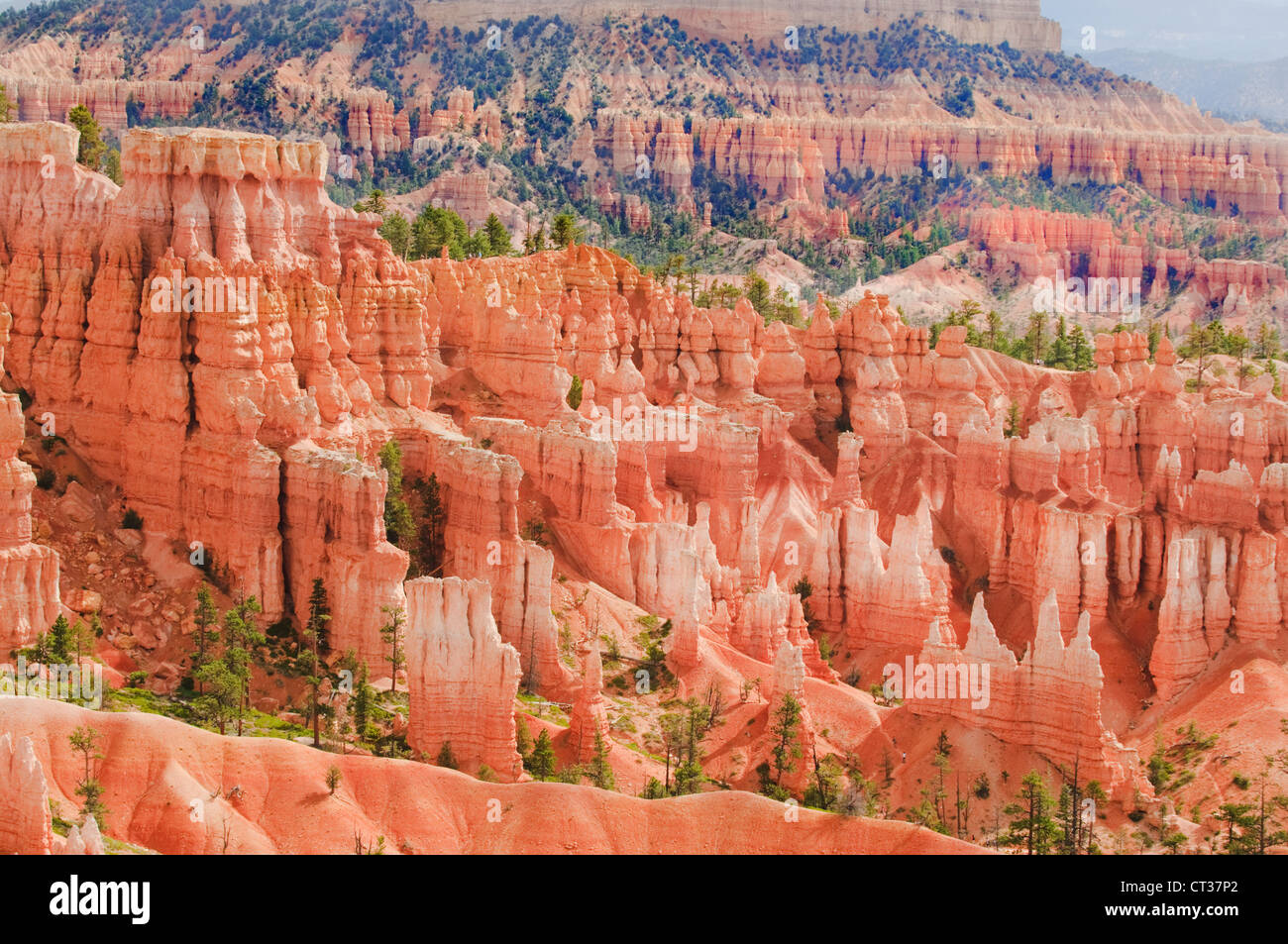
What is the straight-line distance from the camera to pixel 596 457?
72.8 metres

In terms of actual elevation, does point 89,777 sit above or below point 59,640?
below

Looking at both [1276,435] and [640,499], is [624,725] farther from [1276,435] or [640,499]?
[1276,435]

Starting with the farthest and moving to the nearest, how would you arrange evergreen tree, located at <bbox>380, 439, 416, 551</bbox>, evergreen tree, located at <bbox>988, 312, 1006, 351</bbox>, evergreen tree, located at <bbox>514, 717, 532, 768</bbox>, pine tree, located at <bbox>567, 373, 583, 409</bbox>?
evergreen tree, located at <bbox>988, 312, 1006, 351</bbox>
pine tree, located at <bbox>567, 373, 583, 409</bbox>
evergreen tree, located at <bbox>380, 439, 416, 551</bbox>
evergreen tree, located at <bbox>514, 717, 532, 768</bbox>

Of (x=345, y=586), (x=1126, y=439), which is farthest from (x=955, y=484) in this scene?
(x=345, y=586)

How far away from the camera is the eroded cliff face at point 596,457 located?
6419 cm

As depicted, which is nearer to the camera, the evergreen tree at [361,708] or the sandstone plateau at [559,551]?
the sandstone plateau at [559,551]

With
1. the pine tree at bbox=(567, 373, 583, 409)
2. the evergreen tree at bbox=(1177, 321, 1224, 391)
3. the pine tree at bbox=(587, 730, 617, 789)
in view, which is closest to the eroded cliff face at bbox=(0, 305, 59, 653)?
the pine tree at bbox=(587, 730, 617, 789)

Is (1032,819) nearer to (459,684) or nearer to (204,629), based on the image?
(459,684)

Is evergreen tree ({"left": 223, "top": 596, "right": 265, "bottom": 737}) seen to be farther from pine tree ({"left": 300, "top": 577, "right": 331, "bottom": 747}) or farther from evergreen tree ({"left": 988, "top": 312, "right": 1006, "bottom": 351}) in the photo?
evergreen tree ({"left": 988, "top": 312, "right": 1006, "bottom": 351})

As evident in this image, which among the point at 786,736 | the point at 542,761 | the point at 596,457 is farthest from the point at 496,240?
the point at 542,761

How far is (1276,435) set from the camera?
8719 centimetres

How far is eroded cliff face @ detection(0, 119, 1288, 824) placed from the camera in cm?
6419

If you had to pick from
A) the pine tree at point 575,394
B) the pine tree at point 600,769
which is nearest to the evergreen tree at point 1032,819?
the pine tree at point 600,769

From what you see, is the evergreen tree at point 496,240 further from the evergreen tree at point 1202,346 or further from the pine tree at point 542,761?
the pine tree at point 542,761
